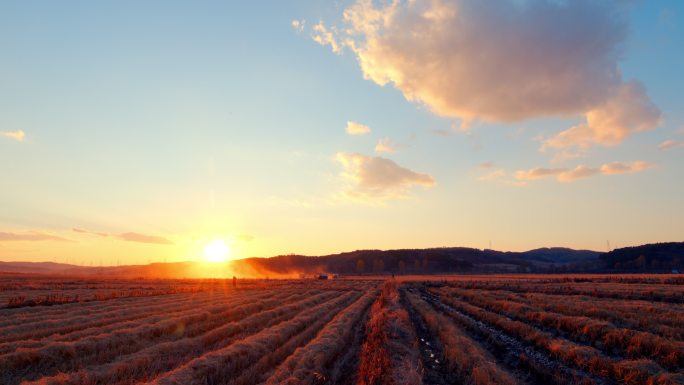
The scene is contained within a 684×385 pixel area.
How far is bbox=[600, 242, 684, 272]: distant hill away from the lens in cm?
16250

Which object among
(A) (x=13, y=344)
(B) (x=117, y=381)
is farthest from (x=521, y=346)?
(A) (x=13, y=344)

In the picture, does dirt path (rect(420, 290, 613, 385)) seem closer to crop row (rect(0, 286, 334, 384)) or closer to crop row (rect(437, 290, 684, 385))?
crop row (rect(437, 290, 684, 385))

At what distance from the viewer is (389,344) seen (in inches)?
A: 734

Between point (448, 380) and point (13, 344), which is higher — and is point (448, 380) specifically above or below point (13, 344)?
below

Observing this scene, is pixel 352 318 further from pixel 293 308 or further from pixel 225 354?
pixel 225 354

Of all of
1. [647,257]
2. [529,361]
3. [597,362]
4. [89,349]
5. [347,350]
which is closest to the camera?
[597,362]

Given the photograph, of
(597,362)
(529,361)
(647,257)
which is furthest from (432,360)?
(647,257)

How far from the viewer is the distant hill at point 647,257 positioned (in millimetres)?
162500

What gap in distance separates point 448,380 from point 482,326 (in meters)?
12.2

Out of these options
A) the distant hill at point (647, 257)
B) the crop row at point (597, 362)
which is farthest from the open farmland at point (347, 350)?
the distant hill at point (647, 257)

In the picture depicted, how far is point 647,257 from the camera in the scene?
563ft

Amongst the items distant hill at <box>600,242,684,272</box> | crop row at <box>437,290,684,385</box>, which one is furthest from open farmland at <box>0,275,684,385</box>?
distant hill at <box>600,242,684,272</box>

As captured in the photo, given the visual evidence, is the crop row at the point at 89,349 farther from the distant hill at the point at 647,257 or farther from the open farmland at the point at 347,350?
the distant hill at the point at 647,257

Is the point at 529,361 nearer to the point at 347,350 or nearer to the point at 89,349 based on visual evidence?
the point at 347,350
